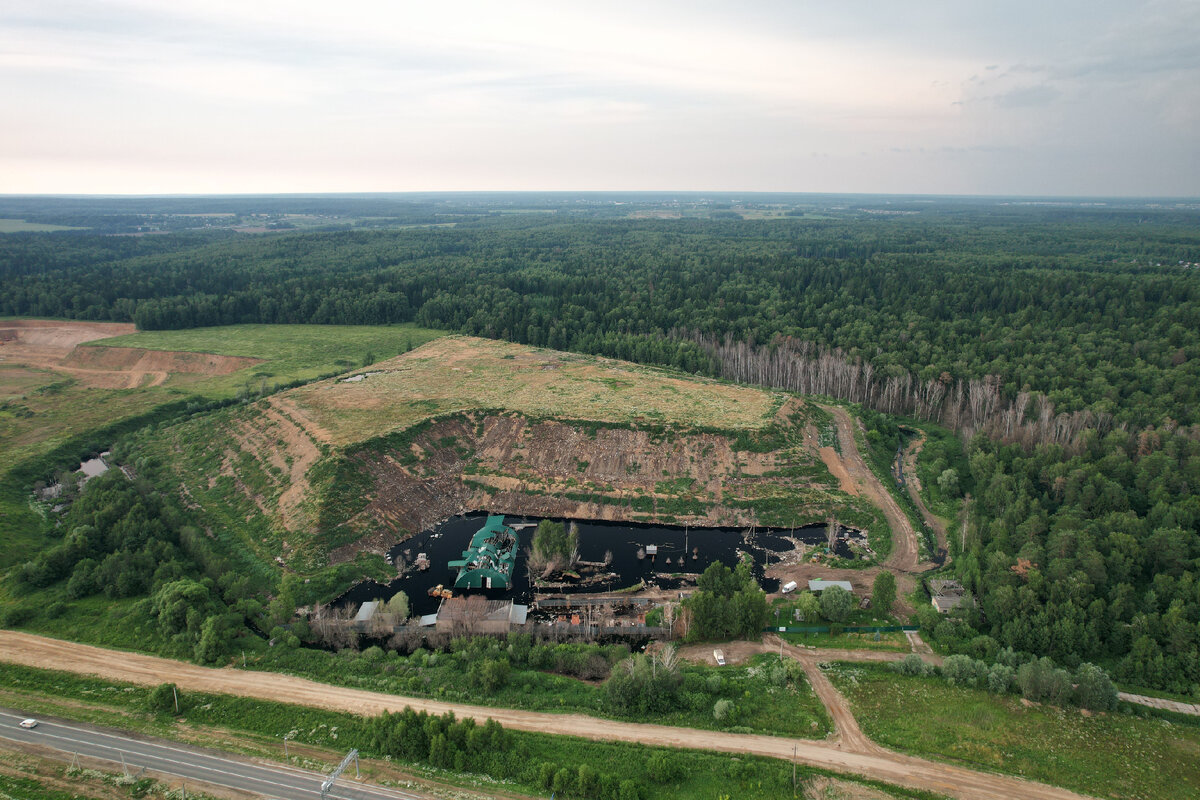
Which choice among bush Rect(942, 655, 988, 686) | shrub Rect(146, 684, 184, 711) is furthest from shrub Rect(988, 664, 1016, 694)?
shrub Rect(146, 684, 184, 711)

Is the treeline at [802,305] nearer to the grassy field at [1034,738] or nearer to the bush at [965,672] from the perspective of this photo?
the bush at [965,672]

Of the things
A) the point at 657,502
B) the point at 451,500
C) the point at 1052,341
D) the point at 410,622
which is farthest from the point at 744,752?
the point at 1052,341

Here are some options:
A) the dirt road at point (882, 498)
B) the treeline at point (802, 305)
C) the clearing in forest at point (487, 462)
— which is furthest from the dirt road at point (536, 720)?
the treeline at point (802, 305)

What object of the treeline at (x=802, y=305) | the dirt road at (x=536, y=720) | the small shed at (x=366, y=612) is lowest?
the dirt road at (x=536, y=720)

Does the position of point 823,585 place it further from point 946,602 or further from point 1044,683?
point 1044,683

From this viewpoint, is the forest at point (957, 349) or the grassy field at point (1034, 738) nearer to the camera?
the grassy field at point (1034, 738)

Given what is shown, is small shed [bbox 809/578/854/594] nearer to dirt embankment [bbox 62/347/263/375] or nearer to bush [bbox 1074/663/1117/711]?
bush [bbox 1074/663/1117/711]

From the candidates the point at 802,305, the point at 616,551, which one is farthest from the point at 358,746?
the point at 802,305
